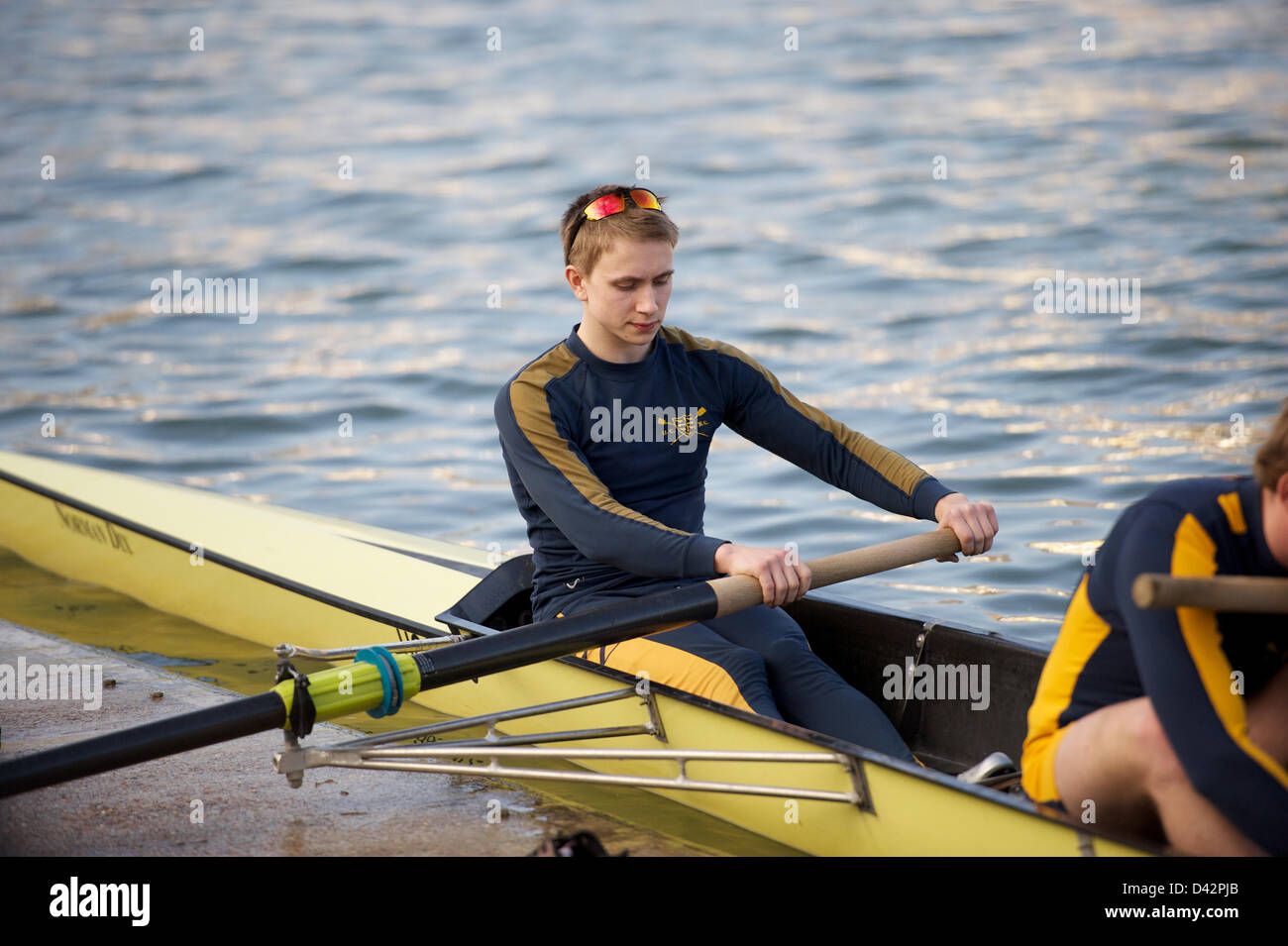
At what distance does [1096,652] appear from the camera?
2.72 metres

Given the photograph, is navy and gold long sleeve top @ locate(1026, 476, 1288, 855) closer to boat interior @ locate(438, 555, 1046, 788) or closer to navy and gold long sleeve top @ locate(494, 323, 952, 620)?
boat interior @ locate(438, 555, 1046, 788)

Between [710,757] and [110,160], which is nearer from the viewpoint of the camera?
[710,757]

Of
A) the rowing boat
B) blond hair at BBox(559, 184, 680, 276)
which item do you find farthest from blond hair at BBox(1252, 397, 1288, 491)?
blond hair at BBox(559, 184, 680, 276)

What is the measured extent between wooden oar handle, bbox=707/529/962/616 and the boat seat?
3.27 feet

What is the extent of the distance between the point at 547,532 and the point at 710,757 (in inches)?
34.5

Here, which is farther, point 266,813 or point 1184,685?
point 266,813

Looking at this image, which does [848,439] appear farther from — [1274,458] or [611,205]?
[1274,458]

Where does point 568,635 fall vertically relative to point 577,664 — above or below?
above

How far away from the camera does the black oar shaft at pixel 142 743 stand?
3.14 metres

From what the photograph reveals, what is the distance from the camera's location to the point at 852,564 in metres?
3.57

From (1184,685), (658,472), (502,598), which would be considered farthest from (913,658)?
(1184,685)

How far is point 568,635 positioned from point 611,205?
116 cm
